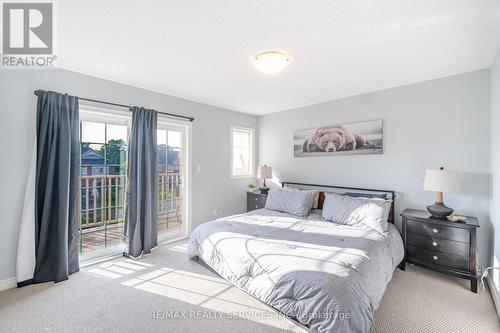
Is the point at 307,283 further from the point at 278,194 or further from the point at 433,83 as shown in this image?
the point at 433,83

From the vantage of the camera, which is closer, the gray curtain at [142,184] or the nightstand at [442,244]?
the nightstand at [442,244]

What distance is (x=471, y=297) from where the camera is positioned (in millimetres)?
2367

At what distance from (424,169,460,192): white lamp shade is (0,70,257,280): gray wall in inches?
131

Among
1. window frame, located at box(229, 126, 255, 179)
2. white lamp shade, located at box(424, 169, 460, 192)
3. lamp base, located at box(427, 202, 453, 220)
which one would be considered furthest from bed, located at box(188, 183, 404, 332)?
window frame, located at box(229, 126, 255, 179)

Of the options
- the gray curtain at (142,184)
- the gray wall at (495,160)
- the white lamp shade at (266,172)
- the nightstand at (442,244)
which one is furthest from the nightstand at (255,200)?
the gray wall at (495,160)

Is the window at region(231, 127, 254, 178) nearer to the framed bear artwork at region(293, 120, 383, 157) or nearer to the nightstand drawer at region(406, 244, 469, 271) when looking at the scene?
the framed bear artwork at region(293, 120, 383, 157)

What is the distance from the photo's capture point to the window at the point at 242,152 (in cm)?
511

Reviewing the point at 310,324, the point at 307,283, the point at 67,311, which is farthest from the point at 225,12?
the point at 67,311

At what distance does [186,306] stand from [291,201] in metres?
2.18

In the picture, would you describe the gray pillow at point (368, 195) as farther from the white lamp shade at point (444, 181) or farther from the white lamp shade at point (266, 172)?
the white lamp shade at point (266, 172)

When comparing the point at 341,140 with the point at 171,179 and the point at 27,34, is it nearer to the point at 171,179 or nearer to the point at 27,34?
the point at 171,179

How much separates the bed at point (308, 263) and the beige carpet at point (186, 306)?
213 millimetres

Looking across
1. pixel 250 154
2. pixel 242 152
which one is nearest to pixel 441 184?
pixel 250 154

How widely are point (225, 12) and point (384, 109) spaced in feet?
9.34
